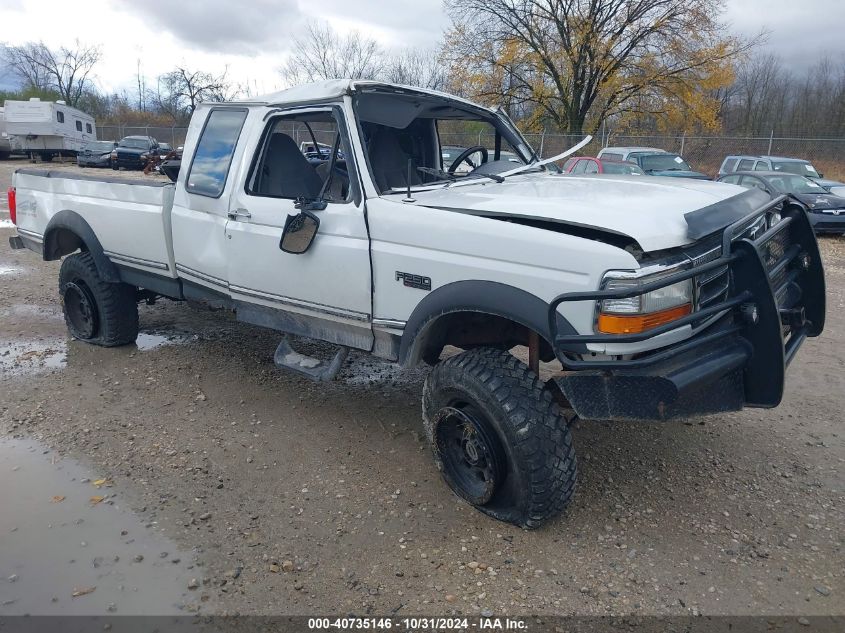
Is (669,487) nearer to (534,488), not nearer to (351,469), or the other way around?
(534,488)

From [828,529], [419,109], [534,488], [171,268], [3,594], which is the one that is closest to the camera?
[3,594]

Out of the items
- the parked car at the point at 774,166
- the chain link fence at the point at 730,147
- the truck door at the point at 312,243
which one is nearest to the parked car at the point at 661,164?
the parked car at the point at 774,166

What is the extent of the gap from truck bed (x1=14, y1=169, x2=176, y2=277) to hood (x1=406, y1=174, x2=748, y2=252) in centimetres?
222

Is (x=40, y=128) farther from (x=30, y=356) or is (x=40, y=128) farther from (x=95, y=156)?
→ (x=30, y=356)

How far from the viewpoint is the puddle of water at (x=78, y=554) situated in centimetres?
278

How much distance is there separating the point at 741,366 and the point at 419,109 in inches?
104

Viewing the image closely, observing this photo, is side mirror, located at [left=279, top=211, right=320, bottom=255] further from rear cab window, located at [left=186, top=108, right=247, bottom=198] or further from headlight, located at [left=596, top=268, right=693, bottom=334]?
headlight, located at [left=596, top=268, right=693, bottom=334]

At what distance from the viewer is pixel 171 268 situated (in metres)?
4.96

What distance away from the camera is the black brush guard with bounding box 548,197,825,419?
8.94 ft

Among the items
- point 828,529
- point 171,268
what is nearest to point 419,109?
point 171,268

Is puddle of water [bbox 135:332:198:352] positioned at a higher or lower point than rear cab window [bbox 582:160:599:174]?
lower

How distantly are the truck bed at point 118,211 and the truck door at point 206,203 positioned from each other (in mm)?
141

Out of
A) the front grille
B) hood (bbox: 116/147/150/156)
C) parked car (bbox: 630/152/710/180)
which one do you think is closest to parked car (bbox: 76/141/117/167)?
hood (bbox: 116/147/150/156)

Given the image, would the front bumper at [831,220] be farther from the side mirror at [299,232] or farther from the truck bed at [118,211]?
the truck bed at [118,211]
